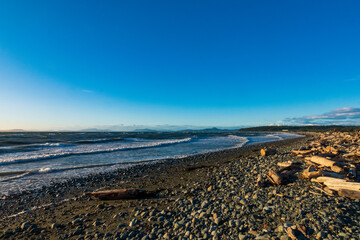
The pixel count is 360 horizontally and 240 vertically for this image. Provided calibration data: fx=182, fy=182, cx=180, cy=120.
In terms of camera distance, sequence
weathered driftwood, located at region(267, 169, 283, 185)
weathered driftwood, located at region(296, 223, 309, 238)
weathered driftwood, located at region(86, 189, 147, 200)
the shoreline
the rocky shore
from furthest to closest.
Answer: the shoreline → weathered driftwood, located at region(86, 189, 147, 200) → weathered driftwood, located at region(267, 169, 283, 185) → the rocky shore → weathered driftwood, located at region(296, 223, 309, 238)

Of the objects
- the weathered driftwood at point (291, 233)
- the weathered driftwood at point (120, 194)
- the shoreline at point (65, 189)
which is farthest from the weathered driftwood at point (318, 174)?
the shoreline at point (65, 189)

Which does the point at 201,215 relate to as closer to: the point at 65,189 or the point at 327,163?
the point at 327,163

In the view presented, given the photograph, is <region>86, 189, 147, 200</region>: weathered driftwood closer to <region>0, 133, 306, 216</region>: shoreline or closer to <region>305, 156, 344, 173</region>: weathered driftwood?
<region>0, 133, 306, 216</region>: shoreline

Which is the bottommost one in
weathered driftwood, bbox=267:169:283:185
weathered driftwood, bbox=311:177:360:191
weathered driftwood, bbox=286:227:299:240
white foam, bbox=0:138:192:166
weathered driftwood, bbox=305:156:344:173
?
white foam, bbox=0:138:192:166

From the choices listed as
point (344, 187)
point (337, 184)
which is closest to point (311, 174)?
point (337, 184)

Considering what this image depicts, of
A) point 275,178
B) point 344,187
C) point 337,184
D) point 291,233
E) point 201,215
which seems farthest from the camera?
point 275,178

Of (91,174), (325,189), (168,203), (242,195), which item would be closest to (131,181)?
(91,174)

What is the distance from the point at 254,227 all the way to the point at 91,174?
1092 cm

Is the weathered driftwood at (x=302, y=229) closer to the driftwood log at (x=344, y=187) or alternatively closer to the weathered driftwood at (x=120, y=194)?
the driftwood log at (x=344, y=187)

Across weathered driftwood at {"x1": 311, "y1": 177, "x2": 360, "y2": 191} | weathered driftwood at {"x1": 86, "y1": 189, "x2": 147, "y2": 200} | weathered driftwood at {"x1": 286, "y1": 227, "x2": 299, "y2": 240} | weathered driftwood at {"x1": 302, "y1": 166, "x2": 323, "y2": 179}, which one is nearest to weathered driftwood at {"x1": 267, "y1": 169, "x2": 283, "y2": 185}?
weathered driftwood at {"x1": 302, "y1": 166, "x2": 323, "y2": 179}

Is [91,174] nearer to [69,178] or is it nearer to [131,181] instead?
[69,178]

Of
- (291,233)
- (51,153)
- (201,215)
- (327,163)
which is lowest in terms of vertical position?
(51,153)

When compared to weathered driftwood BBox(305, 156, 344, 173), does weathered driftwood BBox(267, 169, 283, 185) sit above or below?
below

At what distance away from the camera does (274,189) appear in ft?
20.0
